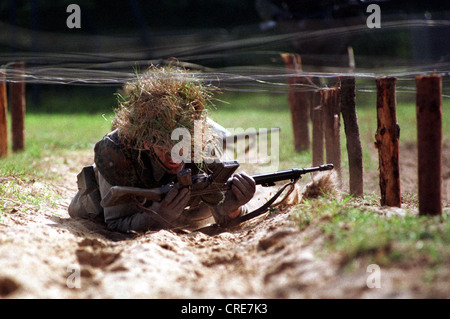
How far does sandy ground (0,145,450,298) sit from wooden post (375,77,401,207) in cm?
108

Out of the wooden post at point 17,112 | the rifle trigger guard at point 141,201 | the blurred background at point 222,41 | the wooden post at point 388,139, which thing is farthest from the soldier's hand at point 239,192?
the wooden post at point 17,112

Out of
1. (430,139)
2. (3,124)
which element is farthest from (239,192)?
(3,124)

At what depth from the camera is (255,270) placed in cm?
314

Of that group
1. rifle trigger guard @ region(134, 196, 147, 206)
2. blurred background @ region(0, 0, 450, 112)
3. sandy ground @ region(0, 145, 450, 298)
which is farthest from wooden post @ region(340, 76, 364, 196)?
rifle trigger guard @ region(134, 196, 147, 206)

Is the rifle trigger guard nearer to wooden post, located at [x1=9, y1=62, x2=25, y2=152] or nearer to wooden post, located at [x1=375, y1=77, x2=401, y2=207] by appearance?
wooden post, located at [x1=375, y1=77, x2=401, y2=207]

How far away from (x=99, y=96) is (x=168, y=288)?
15072mm

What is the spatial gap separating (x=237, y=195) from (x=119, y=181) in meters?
1.03

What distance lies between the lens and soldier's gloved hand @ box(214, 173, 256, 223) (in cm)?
443

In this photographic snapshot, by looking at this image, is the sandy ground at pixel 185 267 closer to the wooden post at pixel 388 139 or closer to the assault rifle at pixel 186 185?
the assault rifle at pixel 186 185

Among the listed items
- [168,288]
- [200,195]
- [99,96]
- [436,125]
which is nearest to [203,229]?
[200,195]

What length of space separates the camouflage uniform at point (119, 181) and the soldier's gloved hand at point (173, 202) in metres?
0.13

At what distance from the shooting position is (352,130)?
16.7 feet

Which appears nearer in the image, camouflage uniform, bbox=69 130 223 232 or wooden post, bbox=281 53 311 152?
camouflage uniform, bbox=69 130 223 232

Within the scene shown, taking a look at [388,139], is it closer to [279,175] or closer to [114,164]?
[279,175]
